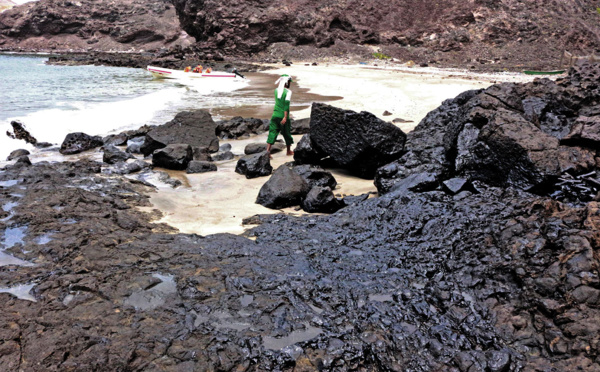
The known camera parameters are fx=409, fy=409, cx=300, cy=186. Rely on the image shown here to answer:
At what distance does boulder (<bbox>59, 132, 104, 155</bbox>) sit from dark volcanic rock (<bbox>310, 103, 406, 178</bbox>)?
16.6ft

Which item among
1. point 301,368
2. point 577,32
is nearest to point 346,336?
point 301,368

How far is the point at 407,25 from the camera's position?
40.9 m

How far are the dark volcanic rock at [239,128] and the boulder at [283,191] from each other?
15.2 feet

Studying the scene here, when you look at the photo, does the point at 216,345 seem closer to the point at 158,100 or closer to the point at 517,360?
the point at 517,360

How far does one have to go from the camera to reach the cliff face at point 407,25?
34.2 metres

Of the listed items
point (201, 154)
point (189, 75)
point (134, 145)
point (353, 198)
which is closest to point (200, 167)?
point (201, 154)

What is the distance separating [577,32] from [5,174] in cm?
4069

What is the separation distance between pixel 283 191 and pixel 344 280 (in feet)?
7.57

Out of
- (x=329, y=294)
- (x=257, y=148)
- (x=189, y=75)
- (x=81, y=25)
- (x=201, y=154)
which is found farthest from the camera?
→ (x=81, y=25)

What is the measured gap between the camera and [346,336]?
2.36 meters

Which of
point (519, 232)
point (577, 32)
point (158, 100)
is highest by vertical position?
point (577, 32)

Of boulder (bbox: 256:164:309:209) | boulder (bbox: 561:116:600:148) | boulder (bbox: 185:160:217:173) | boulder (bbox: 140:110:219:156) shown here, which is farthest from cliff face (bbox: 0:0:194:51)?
boulder (bbox: 561:116:600:148)

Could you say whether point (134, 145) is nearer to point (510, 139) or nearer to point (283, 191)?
point (283, 191)

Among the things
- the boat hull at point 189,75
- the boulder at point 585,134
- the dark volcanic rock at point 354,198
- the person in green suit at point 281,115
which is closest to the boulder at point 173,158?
the person in green suit at point 281,115
